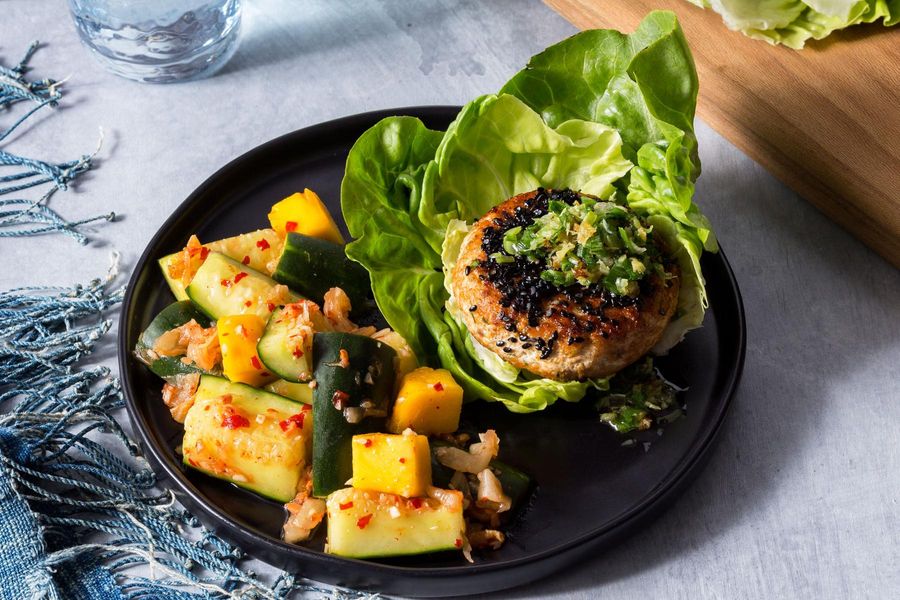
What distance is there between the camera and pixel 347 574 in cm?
347

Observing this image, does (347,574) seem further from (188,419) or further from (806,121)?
(806,121)

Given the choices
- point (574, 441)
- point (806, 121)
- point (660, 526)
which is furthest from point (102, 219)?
point (806, 121)

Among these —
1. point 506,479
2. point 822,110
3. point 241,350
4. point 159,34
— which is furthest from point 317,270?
point 822,110

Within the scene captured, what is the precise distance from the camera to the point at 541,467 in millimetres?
3781

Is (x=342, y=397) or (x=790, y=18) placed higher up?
(x=790, y=18)

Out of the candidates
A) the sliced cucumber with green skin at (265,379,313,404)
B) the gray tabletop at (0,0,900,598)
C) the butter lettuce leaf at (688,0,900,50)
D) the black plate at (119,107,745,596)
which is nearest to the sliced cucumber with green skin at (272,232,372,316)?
the sliced cucumber with green skin at (265,379,313,404)

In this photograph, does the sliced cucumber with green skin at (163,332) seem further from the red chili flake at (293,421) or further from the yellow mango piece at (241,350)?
the red chili flake at (293,421)

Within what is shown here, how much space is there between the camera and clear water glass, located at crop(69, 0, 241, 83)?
213 inches

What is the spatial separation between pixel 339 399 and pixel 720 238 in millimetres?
2166

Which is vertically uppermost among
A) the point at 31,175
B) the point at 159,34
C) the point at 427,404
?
the point at 159,34

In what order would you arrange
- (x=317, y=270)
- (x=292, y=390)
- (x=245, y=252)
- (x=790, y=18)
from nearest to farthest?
(x=292, y=390) → (x=317, y=270) → (x=245, y=252) → (x=790, y=18)

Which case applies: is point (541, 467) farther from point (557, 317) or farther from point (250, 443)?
point (250, 443)

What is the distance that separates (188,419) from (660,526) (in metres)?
1.74

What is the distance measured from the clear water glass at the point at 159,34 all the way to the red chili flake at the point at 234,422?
2.70 metres
